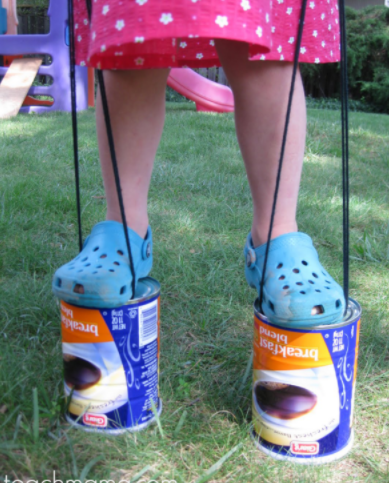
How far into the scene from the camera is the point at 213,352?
45.6 inches

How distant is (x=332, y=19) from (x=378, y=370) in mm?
775

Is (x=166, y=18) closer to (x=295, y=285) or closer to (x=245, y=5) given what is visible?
(x=245, y=5)

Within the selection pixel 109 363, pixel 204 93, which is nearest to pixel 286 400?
pixel 109 363

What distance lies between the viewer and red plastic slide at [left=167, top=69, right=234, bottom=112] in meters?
4.66

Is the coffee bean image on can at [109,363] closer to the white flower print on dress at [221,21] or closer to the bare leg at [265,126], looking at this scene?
the bare leg at [265,126]

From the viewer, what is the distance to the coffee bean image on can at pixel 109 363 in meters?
0.86

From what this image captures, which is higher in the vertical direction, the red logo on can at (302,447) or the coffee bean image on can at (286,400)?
the coffee bean image on can at (286,400)

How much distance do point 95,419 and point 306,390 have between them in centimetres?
38

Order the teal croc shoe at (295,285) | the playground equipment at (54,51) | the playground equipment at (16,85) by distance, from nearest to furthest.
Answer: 1. the teal croc shoe at (295,285)
2. the playground equipment at (16,85)
3. the playground equipment at (54,51)

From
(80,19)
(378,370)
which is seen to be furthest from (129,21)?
(378,370)

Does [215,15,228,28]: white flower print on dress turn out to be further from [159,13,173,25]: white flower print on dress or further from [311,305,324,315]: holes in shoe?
[311,305,324,315]: holes in shoe

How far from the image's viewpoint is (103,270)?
88 cm

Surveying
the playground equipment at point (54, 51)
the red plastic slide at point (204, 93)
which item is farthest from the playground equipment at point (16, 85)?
the red plastic slide at point (204, 93)

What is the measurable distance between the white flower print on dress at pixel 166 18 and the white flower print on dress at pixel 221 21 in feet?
0.21
